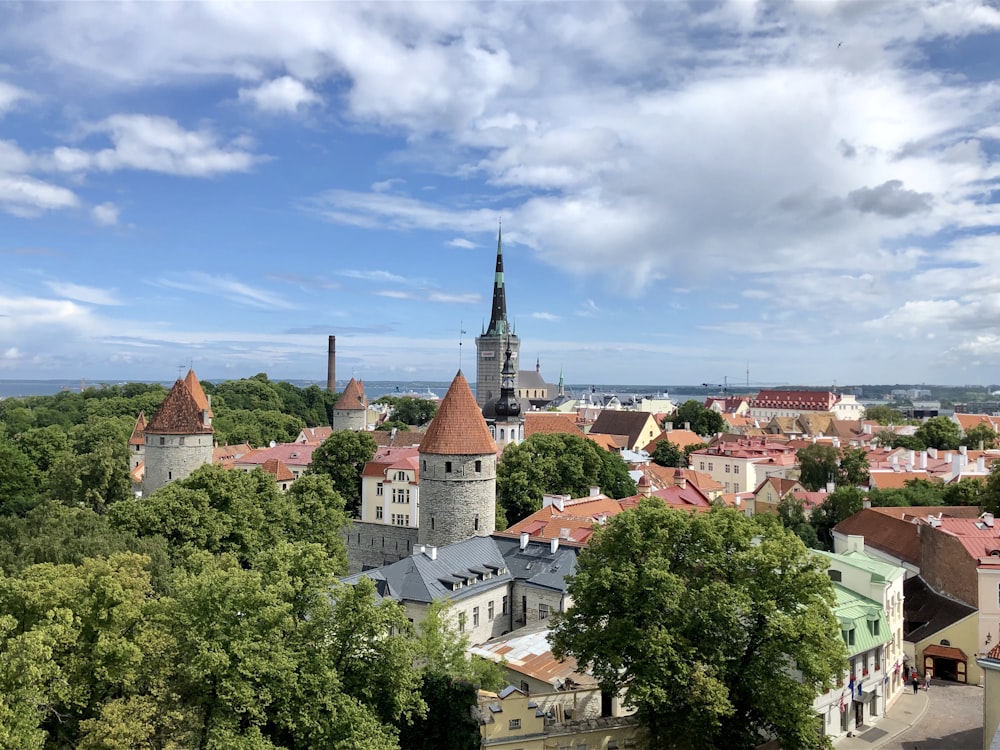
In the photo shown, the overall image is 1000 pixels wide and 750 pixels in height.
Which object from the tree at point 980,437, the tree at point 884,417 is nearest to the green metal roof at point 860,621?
the tree at point 980,437

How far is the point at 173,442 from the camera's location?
41.6m

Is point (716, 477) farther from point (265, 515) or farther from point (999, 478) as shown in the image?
point (265, 515)

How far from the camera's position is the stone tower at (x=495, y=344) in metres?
114

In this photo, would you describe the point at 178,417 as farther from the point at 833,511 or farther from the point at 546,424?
the point at 546,424

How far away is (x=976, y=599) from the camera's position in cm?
2762

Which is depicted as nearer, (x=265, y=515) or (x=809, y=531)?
(x=265, y=515)

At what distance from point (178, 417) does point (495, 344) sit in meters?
74.7

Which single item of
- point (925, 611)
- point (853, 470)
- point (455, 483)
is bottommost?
point (925, 611)

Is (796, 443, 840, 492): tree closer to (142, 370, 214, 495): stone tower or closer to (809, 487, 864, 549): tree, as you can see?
(809, 487, 864, 549): tree

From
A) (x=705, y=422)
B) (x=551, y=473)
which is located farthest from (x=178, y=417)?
(x=705, y=422)

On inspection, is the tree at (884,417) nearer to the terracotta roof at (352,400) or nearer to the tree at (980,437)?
the tree at (980,437)

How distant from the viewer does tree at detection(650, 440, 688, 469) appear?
232 ft

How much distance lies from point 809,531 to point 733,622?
72.7 ft

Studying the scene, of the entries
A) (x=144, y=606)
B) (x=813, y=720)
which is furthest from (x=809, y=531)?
(x=144, y=606)
